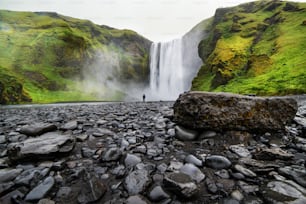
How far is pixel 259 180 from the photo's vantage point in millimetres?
2170

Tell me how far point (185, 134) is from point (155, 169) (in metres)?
1.44

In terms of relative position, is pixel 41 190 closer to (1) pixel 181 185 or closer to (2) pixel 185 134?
(1) pixel 181 185

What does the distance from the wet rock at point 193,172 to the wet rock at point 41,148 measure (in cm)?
200

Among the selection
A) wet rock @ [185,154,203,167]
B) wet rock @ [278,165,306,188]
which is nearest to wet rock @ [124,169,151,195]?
wet rock @ [185,154,203,167]

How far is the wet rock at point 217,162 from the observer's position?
256 centimetres

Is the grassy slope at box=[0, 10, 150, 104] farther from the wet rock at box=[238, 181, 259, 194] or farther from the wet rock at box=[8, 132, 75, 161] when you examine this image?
the wet rock at box=[238, 181, 259, 194]

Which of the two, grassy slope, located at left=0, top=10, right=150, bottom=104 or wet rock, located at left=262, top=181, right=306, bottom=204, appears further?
grassy slope, located at left=0, top=10, right=150, bottom=104

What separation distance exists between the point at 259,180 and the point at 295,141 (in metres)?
2.03

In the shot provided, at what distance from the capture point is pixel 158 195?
6.31 ft

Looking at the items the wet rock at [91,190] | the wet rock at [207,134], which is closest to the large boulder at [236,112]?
the wet rock at [207,134]

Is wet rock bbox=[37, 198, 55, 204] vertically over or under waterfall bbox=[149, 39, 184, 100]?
under

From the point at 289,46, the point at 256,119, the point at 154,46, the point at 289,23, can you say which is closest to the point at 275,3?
the point at 289,23

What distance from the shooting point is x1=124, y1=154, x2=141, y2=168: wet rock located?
266 cm

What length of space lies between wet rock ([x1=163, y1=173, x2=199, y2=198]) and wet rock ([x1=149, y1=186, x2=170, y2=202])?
0.31 feet
